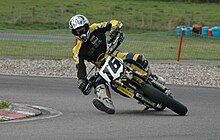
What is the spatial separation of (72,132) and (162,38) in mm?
29768

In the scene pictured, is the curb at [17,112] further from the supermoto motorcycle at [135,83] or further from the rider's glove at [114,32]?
the rider's glove at [114,32]

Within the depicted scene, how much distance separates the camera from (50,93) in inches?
607

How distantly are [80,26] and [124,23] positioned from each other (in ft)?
117

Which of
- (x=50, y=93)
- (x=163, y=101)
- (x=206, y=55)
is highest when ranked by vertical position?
(x=163, y=101)

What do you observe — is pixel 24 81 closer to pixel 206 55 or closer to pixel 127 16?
pixel 206 55

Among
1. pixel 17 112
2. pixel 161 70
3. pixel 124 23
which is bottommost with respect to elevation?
pixel 124 23

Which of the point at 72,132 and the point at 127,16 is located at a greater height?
the point at 72,132

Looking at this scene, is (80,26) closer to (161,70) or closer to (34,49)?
(161,70)

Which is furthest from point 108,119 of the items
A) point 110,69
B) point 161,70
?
point 161,70

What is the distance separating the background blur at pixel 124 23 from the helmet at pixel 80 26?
13207 millimetres

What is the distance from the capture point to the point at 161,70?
71.5ft

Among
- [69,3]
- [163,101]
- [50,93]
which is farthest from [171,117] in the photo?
[69,3]

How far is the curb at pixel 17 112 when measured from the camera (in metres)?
11.1

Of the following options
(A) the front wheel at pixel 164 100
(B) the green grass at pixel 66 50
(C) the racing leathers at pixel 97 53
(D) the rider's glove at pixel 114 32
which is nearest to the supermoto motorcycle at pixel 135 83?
(A) the front wheel at pixel 164 100
